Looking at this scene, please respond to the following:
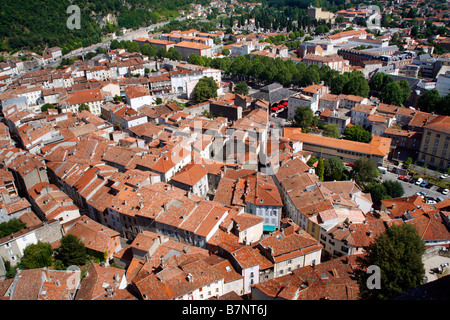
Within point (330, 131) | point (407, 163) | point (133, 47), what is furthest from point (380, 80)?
point (133, 47)

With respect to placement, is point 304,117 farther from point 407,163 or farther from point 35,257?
point 35,257

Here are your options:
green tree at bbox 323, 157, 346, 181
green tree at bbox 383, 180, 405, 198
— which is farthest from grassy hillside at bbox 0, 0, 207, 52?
green tree at bbox 383, 180, 405, 198

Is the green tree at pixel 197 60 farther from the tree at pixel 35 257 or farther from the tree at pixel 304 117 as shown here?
the tree at pixel 35 257

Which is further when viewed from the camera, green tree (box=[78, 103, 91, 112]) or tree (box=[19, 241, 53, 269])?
green tree (box=[78, 103, 91, 112])

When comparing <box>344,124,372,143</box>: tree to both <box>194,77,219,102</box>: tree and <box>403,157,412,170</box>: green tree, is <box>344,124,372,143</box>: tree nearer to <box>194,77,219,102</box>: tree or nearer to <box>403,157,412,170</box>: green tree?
<box>403,157,412,170</box>: green tree

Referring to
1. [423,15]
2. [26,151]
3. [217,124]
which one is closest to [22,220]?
[26,151]

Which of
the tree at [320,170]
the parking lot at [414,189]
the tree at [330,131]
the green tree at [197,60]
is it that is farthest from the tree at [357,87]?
the green tree at [197,60]
